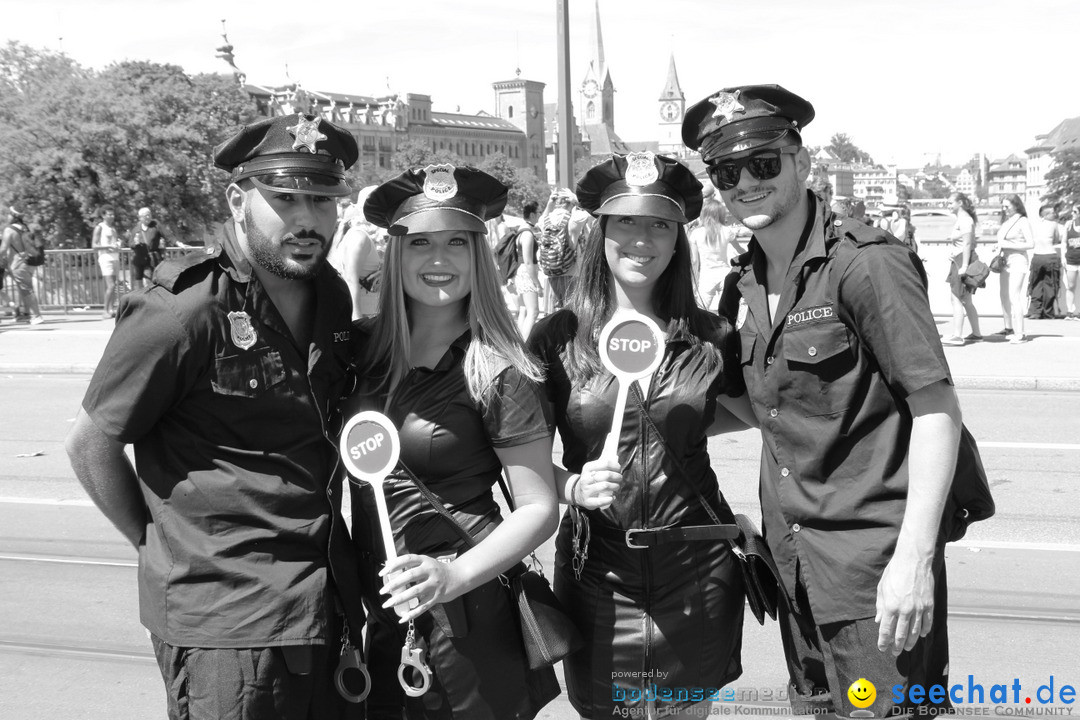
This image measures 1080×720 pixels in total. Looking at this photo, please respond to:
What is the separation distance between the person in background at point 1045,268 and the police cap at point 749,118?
13.3m

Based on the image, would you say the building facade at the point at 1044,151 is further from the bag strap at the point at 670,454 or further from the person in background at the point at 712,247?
the bag strap at the point at 670,454

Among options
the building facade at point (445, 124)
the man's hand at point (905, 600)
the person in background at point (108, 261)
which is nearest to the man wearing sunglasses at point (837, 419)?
the man's hand at point (905, 600)

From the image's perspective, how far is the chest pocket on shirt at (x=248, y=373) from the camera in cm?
257

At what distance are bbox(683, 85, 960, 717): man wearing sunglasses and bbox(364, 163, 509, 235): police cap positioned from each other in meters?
0.65

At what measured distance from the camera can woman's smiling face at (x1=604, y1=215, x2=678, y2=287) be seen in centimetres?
317

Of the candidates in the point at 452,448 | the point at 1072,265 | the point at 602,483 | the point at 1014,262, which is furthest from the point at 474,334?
the point at 1072,265

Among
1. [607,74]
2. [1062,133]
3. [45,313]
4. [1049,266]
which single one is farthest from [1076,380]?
[607,74]

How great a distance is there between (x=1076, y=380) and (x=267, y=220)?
1018cm

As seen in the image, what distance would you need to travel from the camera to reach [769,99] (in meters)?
2.92

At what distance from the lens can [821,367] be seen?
8.88 feet

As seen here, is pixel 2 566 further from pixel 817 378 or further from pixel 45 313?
pixel 45 313

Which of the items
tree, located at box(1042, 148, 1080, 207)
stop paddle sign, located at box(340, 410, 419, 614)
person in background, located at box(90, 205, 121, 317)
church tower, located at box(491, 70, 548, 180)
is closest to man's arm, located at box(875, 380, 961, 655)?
stop paddle sign, located at box(340, 410, 419, 614)

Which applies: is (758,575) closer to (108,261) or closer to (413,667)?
(413,667)

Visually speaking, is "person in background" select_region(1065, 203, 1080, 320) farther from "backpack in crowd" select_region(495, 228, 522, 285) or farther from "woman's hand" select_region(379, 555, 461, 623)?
"woman's hand" select_region(379, 555, 461, 623)
